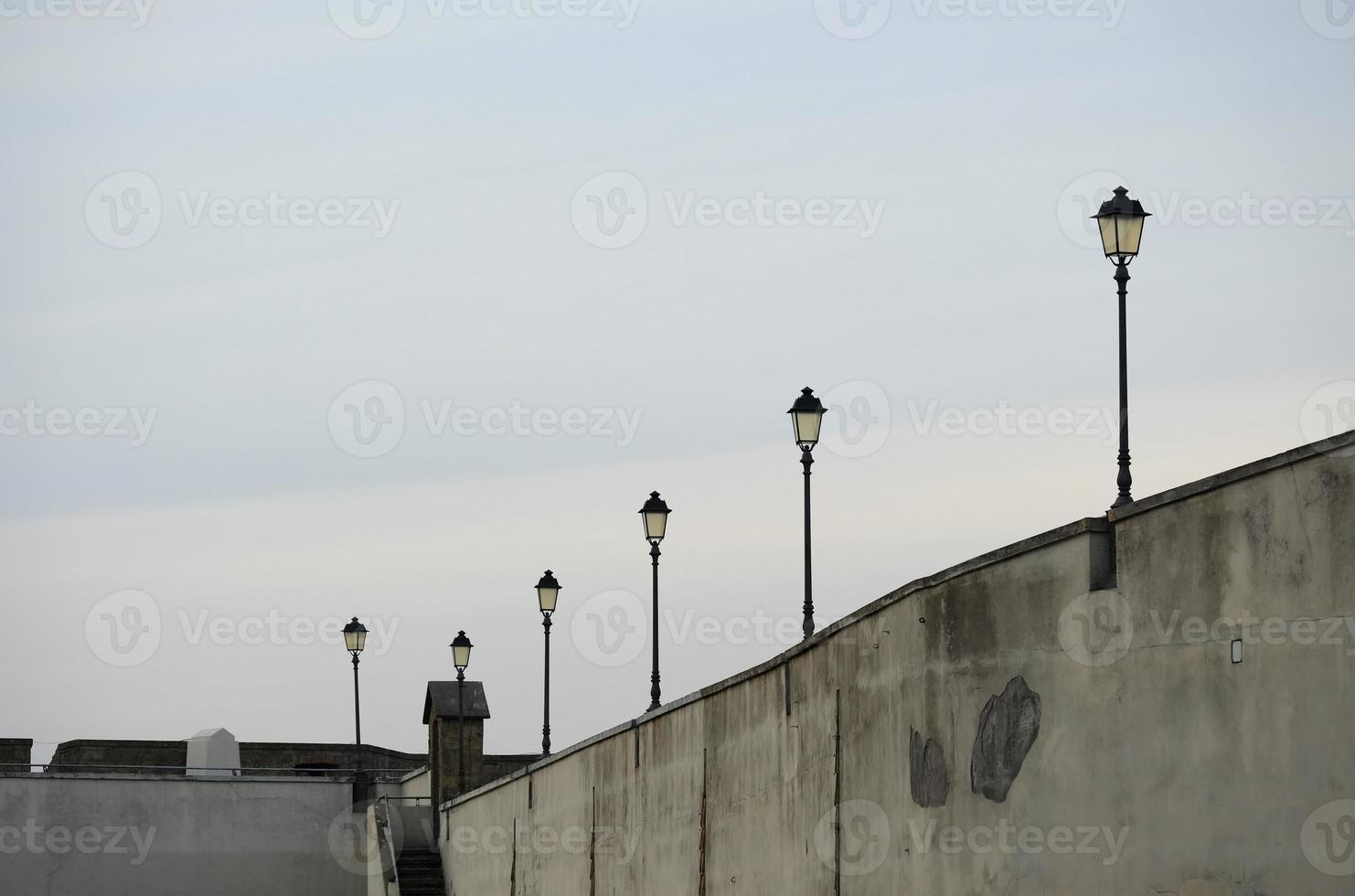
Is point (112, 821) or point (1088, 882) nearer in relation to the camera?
point (1088, 882)

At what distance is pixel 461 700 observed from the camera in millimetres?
32188

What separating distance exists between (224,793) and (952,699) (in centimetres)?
3158

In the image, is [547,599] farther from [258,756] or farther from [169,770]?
[258,756]

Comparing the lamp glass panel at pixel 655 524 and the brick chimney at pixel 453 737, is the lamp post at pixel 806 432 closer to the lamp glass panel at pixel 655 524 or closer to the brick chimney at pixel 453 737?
the lamp glass panel at pixel 655 524

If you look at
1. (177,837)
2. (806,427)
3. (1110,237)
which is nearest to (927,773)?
(1110,237)

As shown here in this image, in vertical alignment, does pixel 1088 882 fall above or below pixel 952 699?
below

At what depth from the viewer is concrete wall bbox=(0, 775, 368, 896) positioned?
128 feet

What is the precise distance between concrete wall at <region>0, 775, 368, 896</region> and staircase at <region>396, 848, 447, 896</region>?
7867 millimetres

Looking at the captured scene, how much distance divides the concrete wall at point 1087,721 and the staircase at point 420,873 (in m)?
15.4

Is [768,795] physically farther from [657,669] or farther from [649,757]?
[657,669]

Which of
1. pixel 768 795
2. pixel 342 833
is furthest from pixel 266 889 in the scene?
pixel 768 795

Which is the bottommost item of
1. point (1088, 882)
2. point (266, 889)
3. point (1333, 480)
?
point (266, 889)

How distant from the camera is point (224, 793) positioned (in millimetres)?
40438

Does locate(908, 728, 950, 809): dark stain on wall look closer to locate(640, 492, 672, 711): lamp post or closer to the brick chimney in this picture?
locate(640, 492, 672, 711): lamp post
